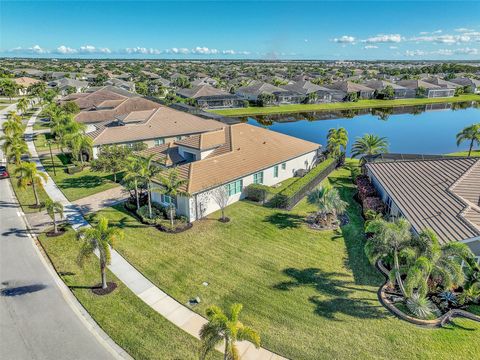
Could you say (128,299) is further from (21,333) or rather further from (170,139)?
(170,139)

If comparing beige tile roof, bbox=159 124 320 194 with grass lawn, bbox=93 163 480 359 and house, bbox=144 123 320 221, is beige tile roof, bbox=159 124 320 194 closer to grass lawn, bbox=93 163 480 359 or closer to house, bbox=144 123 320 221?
house, bbox=144 123 320 221

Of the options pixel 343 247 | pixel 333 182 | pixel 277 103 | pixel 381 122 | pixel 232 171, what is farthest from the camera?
pixel 277 103

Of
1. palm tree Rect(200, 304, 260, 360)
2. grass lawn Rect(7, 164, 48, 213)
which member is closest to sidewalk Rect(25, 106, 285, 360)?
palm tree Rect(200, 304, 260, 360)

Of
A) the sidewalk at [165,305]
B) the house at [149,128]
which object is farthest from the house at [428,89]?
the sidewalk at [165,305]

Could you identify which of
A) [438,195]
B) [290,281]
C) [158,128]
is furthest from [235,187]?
[158,128]

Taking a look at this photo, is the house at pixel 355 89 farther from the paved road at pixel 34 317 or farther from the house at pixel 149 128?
the paved road at pixel 34 317

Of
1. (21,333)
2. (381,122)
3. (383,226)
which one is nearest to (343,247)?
(383,226)

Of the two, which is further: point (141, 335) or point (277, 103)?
point (277, 103)
